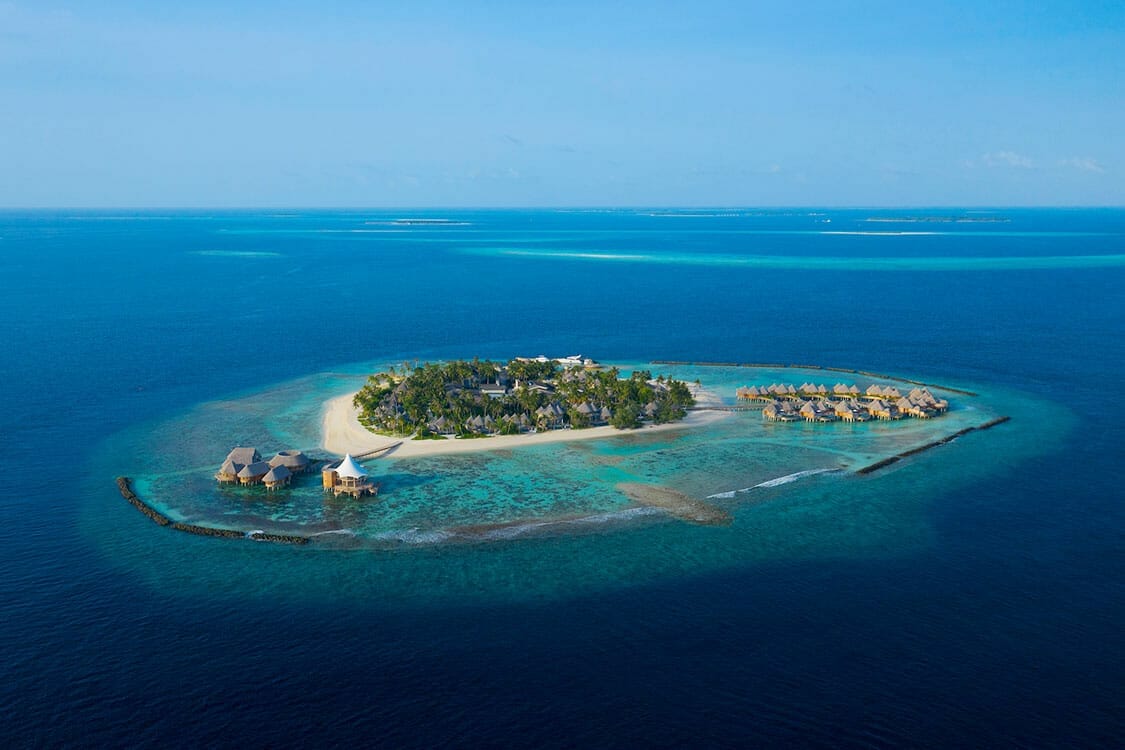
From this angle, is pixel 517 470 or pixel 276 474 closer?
pixel 276 474

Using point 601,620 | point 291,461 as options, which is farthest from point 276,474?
point 601,620

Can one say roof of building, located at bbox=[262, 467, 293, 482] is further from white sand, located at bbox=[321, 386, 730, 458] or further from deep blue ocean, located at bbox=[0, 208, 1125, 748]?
deep blue ocean, located at bbox=[0, 208, 1125, 748]

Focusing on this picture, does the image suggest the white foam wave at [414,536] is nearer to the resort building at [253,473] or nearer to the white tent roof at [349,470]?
the white tent roof at [349,470]

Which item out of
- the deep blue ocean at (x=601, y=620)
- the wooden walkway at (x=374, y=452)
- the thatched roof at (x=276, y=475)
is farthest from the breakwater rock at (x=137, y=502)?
the wooden walkway at (x=374, y=452)

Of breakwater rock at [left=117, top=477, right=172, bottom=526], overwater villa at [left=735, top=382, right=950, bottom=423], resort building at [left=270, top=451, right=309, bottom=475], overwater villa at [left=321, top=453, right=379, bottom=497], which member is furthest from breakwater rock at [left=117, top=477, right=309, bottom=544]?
overwater villa at [left=735, top=382, right=950, bottom=423]

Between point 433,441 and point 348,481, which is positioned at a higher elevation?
point 348,481

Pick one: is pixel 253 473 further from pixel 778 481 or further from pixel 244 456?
pixel 778 481

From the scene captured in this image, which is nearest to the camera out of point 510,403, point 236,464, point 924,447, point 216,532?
point 216,532
